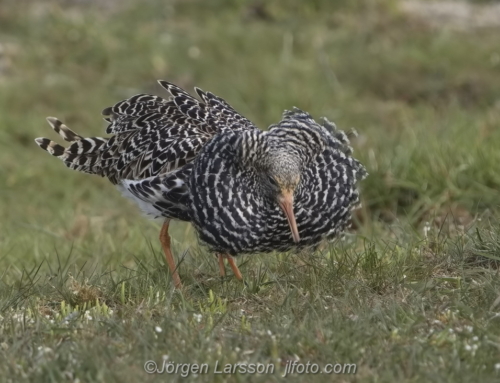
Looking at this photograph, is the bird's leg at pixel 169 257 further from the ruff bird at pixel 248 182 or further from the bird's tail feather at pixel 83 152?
the bird's tail feather at pixel 83 152

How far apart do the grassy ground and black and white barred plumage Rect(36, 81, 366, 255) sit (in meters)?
0.26

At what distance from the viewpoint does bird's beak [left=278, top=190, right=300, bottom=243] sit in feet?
16.9

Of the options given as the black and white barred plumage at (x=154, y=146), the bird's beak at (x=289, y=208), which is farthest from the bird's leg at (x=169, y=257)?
the bird's beak at (x=289, y=208)

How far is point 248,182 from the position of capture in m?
5.39

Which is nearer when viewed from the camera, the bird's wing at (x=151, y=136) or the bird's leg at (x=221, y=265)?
the bird's leg at (x=221, y=265)

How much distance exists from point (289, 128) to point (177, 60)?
20.8ft

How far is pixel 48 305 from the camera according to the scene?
5266 mm

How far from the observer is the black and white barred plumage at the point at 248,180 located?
5.29 meters

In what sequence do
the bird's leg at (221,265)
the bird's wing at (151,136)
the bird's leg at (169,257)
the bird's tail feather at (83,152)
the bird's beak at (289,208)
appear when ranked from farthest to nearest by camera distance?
the bird's tail feather at (83,152)
the bird's wing at (151,136)
the bird's leg at (221,265)
the bird's leg at (169,257)
the bird's beak at (289,208)

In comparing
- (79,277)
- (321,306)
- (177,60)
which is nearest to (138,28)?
(177,60)

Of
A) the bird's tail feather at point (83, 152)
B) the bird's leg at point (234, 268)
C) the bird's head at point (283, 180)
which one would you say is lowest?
the bird's leg at point (234, 268)

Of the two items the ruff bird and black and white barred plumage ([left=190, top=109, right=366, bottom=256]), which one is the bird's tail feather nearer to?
the ruff bird

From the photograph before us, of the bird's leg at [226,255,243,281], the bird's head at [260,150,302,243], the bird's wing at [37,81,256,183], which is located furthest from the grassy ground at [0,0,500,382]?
the bird's wing at [37,81,256,183]

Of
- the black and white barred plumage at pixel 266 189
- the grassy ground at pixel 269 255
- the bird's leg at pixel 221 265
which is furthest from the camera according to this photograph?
the bird's leg at pixel 221 265
